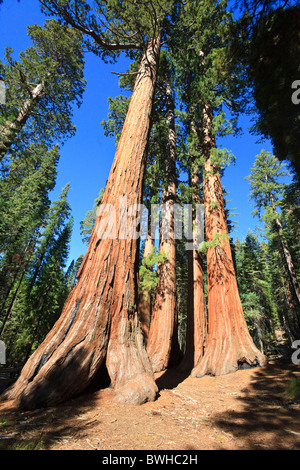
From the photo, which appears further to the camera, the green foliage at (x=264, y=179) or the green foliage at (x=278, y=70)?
the green foliage at (x=264, y=179)

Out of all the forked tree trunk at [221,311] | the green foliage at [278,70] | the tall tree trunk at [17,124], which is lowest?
the forked tree trunk at [221,311]

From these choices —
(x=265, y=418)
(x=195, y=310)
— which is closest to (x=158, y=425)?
(x=265, y=418)

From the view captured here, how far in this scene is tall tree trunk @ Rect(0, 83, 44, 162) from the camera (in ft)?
26.9

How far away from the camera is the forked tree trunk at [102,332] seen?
2547 millimetres

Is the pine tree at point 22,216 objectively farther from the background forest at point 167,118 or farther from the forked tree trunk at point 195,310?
the forked tree trunk at point 195,310

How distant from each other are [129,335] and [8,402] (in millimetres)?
1658

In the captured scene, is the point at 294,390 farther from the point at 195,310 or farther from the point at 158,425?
the point at 195,310

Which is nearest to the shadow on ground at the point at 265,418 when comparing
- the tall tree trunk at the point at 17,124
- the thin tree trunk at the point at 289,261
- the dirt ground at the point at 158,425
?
the dirt ground at the point at 158,425

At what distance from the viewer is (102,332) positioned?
300cm

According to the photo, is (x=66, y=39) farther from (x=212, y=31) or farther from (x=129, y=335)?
(x=129, y=335)

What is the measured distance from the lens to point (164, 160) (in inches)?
386

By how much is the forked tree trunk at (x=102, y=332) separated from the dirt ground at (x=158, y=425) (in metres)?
0.19
